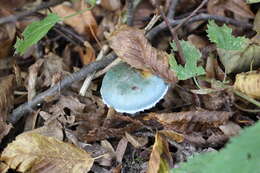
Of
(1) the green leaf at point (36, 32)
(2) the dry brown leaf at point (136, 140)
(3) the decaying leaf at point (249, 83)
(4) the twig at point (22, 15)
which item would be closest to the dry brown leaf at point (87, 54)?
(4) the twig at point (22, 15)

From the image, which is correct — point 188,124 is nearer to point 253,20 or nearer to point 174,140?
point 174,140

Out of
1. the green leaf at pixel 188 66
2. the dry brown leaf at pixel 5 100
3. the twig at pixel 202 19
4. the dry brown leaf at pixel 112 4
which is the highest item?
the dry brown leaf at pixel 112 4

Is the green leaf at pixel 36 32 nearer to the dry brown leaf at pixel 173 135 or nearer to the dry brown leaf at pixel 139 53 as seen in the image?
A: the dry brown leaf at pixel 139 53

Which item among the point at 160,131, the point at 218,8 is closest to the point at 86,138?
the point at 160,131

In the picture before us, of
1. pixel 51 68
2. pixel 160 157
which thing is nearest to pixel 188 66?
pixel 160 157

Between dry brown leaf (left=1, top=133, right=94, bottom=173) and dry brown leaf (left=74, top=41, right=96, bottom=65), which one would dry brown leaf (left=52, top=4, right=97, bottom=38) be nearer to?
dry brown leaf (left=74, top=41, right=96, bottom=65)
